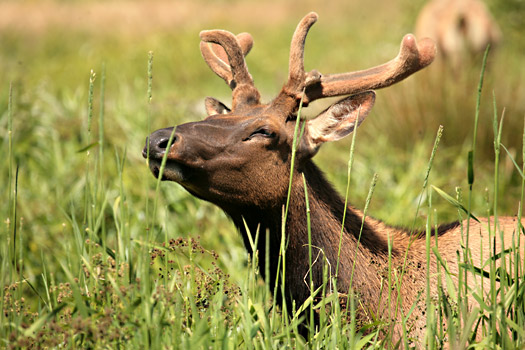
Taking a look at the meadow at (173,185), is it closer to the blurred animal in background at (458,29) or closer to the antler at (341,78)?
the blurred animal in background at (458,29)

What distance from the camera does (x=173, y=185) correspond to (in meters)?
6.13

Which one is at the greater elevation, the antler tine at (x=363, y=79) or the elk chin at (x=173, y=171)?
the antler tine at (x=363, y=79)

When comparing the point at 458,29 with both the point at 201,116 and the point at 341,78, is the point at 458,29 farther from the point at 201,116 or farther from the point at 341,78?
the point at 341,78

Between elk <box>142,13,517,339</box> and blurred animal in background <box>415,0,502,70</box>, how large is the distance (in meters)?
7.39

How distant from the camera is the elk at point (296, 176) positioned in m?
3.44

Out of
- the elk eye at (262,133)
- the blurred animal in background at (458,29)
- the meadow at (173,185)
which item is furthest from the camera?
the blurred animal in background at (458,29)

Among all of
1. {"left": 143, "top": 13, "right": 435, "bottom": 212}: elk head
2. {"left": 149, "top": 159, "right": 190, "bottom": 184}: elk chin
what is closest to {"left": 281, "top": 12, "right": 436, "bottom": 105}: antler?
{"left": 143, "top": 13, "right": 435, "bottom": 212}: elk head

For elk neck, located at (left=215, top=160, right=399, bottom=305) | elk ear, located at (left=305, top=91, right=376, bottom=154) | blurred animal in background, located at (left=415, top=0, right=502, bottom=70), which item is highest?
blurred animal in background, located at (left=415, top=0, right=502, bottom=70)

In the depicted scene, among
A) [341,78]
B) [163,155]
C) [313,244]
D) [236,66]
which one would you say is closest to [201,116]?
[236,66]

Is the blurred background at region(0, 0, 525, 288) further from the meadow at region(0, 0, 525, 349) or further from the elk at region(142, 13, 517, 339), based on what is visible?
the elk at region(142, 13, 517, 339)

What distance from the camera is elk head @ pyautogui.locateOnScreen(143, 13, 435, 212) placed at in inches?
132

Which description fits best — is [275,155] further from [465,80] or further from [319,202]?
[465,80]

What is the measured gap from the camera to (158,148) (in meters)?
3.13

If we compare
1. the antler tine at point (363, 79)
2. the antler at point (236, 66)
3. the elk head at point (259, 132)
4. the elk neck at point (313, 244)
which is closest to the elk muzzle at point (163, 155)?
the elk head at point (259, 132)
